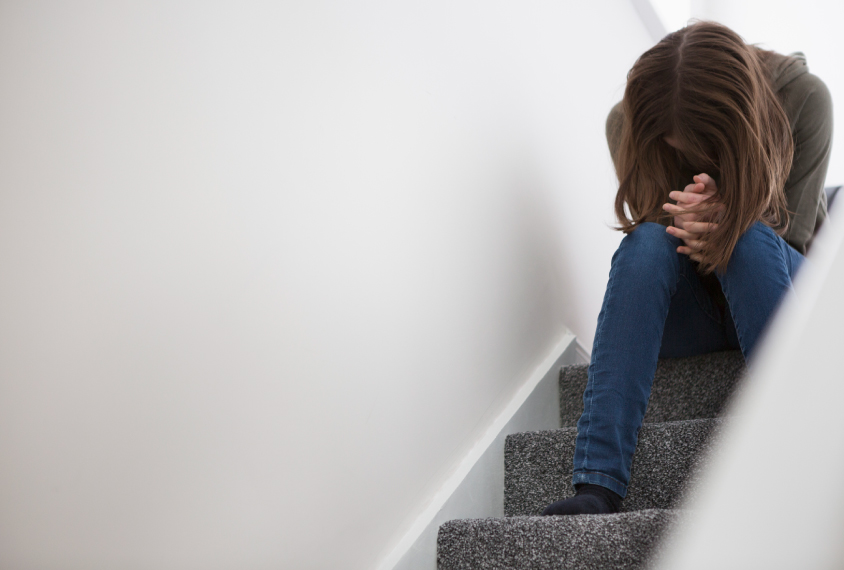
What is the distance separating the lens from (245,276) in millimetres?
527

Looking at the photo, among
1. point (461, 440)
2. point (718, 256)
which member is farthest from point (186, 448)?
point (718, 256)

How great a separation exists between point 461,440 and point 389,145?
0.39 meters

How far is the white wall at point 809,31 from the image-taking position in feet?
5.75

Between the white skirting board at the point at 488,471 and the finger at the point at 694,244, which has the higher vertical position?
the finger at the point at 694,244

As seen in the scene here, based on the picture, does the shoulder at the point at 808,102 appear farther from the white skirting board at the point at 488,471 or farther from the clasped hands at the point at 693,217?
the white skirting board at the point at 488,471

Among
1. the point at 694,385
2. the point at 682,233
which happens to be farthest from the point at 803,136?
the point at 694,385

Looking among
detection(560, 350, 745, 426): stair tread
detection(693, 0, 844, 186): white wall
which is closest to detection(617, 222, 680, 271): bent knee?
detection(560, 350, 745, 426): stair tread

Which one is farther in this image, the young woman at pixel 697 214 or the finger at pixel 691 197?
the finger at pixel 691 197

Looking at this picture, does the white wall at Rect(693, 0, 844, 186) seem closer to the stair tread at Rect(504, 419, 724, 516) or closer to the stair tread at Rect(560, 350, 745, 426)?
the stair tread at Rect(560, 350, 745, 426)

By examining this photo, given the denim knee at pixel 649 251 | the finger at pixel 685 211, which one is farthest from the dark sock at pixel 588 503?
the finger at pixel 685 211

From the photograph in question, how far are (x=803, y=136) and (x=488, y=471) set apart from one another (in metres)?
0.65

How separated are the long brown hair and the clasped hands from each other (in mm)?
10

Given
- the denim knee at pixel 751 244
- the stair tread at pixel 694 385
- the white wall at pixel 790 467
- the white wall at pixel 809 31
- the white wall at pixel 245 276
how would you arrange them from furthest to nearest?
the white wall at pixel 809 31
the stair tread at pixel 694 385
the denim knee at pixel 751 244
the white wall at pixel 245 276
the white wall at pixel 790 467

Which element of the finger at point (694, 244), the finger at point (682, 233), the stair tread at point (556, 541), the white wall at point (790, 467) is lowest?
the stair tread at point (556, 541)
